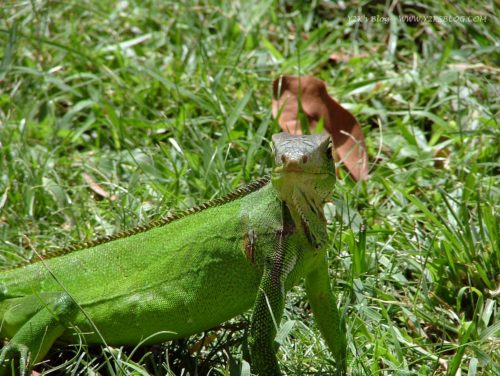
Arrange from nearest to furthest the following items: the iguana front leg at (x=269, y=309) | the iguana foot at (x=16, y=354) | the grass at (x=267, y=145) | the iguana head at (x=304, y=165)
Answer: the iguana head at (x=304, y=165) < the iguana front leg at (x=269, y=309) < the iguana foot at (x=16, y=354) < the grass at (x=267, y=145)

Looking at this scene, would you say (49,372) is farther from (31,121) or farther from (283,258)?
(31,121)

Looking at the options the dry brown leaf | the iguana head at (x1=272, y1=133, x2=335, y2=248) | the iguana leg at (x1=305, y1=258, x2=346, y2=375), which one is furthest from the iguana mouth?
the dry brown leaf

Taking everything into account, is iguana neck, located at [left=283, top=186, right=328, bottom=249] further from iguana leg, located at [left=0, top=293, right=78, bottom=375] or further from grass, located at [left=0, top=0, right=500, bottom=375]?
iguana leg, located at [left=0, top=293, right=78, bottom=375]

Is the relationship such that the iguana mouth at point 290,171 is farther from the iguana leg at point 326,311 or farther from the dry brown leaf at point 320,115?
the dry brown leaf at point 320,115

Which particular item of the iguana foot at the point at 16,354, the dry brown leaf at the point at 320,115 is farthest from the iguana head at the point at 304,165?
the dry brown leaf at the point at 320,115

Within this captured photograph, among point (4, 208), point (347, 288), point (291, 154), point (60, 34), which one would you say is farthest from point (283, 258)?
point (60, 34)

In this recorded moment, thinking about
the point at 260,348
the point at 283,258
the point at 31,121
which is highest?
the point at 283,258

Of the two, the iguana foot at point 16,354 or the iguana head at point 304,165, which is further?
the iguana foot at point 16,354
